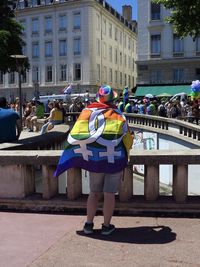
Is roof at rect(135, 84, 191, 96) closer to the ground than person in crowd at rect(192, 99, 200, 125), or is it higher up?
higher up

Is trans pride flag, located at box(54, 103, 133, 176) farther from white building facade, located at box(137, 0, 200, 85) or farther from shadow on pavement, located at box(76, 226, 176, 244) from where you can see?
white building facade, located at box(137, 0, 200, 85)

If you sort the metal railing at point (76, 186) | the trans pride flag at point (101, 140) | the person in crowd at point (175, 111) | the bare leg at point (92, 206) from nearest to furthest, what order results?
the trans pride flag at point (101, 140)
the bare leg at point (92, 206)
the metal railing at point (76, 186)
the person in crowd at point (175, 111)

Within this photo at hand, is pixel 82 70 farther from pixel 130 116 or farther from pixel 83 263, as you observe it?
pixel 83 263

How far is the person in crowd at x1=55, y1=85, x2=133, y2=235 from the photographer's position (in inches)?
192

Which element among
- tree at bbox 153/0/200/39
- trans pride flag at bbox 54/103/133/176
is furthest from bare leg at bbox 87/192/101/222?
tree at bbox 153/0/200/39

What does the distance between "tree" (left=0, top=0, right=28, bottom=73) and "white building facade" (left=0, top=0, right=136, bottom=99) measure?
113 ft

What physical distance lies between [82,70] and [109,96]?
62.4m

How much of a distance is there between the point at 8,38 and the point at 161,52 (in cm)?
2476

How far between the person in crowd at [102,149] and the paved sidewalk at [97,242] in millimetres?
271

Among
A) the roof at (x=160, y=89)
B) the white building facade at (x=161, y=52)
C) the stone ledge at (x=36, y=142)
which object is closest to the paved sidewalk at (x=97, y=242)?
the stone ledge at (x=36, y=142)

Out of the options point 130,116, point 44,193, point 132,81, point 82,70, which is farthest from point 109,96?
point 132,81

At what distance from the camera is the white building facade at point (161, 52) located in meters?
48.4

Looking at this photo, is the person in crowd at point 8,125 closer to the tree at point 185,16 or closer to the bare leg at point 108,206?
the bare leg at point 108,206

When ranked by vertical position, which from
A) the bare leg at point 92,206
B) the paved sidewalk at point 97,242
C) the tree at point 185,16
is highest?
the tree at point 185,16
